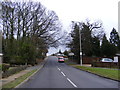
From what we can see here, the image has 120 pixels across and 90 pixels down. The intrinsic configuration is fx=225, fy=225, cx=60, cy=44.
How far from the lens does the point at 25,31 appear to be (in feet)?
181

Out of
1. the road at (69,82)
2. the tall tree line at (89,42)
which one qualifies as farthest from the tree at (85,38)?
the road at (69,82)

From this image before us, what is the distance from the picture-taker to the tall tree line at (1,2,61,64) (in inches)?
1828

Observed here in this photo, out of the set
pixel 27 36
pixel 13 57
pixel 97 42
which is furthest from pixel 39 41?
pixel 97 42

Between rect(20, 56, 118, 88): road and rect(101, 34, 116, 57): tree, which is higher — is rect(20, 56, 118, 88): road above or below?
below

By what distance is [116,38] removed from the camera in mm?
93000

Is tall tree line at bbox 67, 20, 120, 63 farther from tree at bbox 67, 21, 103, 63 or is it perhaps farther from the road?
the road

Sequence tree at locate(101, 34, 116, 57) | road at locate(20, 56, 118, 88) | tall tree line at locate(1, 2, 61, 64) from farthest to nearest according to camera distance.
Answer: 1. tree at locate(101, 34, 116, 57)
2. tall tree line at locate(1, 2, 61, 64)
3. road at locate(20, 56, 118, 88)

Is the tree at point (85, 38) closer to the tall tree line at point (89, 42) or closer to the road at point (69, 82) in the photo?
the tall tree line at point (89, 42)

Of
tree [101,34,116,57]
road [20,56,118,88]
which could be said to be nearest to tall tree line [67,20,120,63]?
tree [101,34,116,57]

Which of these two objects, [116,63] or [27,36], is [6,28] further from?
[116,63]

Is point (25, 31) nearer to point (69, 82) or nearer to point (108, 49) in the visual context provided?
point (108, 49)

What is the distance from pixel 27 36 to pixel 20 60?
9.93m

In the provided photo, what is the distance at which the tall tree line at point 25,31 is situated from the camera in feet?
152

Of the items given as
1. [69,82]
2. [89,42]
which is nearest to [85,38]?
[89,42]
